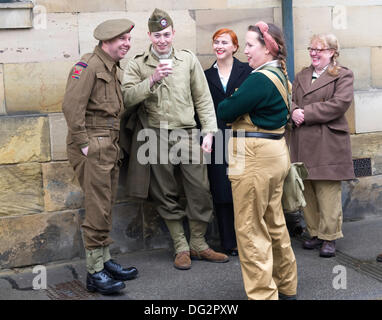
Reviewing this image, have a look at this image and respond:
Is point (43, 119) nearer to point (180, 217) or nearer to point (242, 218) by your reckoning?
point (180, 217)

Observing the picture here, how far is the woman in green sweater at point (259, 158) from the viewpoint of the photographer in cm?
423

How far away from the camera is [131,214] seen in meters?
5.79

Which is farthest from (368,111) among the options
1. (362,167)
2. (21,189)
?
(21,189)

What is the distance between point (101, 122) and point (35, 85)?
0.93m

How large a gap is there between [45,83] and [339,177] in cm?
262

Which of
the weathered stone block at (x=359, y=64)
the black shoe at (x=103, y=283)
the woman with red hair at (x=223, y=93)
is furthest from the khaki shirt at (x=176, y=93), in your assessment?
the weathered stone block at (x=359, y=64)

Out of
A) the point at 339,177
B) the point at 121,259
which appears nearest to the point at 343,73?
the point at 339,177

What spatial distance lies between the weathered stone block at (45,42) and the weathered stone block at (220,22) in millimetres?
1147

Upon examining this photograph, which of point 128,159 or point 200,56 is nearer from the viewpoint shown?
point 128,159

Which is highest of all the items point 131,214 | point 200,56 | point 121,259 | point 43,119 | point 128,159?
point 200,56

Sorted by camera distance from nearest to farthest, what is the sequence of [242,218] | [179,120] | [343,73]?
[242,218], [179,120], [343,73]

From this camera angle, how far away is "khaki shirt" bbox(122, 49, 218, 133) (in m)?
5.23

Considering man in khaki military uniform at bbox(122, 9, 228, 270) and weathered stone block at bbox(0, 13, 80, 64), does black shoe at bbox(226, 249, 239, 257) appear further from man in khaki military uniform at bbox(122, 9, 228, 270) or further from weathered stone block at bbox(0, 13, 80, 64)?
weathered stone block at bbox(0, 13, 80, 64)

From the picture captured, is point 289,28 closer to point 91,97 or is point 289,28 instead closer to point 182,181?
point 182,181
